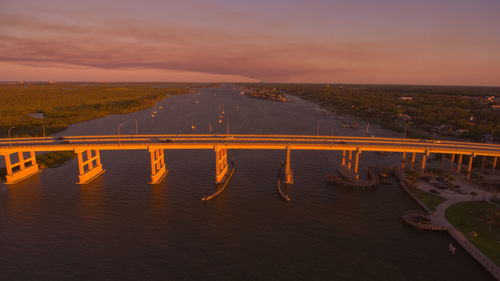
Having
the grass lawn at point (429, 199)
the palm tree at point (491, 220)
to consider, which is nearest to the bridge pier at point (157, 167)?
the grass lawn at point (429, 199)

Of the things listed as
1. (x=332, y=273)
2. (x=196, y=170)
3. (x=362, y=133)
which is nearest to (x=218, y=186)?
(x=196, y=170)

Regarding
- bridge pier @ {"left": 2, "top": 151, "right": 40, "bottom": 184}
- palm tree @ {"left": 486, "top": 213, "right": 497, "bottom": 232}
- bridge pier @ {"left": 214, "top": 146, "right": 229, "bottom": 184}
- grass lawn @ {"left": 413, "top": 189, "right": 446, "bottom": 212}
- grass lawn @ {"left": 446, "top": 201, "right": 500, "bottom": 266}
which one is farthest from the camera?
bridge pier @ {"left": 2, "top": 151, "right": 40, "bottom": 184}

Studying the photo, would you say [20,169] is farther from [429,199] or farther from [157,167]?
[429,199]

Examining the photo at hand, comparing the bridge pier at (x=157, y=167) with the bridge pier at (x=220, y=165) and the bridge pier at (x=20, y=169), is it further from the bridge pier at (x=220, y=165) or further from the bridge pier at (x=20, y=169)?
the bridge pier at (x=20, y=169)

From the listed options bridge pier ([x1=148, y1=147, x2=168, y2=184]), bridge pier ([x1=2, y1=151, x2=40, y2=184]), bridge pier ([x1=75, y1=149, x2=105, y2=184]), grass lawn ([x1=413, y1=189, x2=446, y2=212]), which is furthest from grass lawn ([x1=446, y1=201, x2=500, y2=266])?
bridge pier ([x1=2, y1=151, x2=40, y2=184])

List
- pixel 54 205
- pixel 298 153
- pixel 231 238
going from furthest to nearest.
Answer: pixel 298 153, pixel 54 205, pixel 231 238

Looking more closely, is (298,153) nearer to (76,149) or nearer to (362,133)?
(362,133)

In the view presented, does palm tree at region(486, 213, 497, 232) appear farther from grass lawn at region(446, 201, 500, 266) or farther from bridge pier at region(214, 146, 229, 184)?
bridge pier at region(214, 146, 229, 184)
